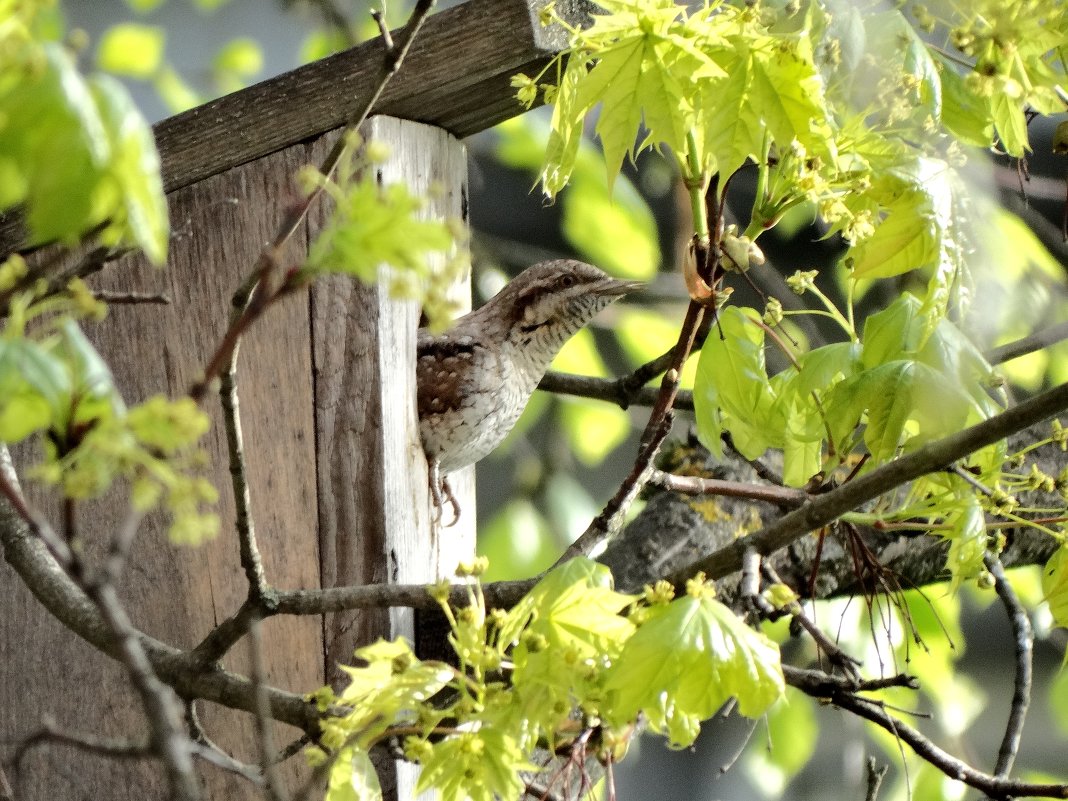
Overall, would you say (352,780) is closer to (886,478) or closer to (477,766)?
(477,766)

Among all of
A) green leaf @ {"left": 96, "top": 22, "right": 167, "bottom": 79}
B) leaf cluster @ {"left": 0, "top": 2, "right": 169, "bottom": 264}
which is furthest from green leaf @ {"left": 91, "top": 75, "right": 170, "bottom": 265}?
green leaf @ {"left": 96, "top": 22, "right": 167, "bottom": 79}

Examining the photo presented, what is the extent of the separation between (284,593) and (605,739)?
1.42ft

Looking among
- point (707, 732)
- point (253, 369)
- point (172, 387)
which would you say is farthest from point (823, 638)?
point (707, 732)

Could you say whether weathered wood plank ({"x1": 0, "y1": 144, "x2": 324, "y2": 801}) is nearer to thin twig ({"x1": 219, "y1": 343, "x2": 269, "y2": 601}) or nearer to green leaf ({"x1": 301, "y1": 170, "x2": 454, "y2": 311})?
thin twig ({"x1": 219, "y1": 343, "x2": 269, "y2": 601})

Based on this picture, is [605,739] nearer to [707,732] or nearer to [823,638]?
[823,638]

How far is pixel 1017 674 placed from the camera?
1.86 meters

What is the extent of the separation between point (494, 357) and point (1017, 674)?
0.93m

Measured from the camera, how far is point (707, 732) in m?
4.08

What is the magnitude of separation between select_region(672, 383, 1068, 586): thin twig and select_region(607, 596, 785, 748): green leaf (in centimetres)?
13

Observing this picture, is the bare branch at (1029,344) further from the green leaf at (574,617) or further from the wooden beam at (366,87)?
the wooden beam at (366,87)

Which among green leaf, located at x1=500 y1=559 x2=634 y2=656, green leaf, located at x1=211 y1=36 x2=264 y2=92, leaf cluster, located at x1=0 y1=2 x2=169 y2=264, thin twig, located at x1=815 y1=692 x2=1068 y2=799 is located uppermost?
green leaf, located at x1=211 y1=36 x2=264 y2=92

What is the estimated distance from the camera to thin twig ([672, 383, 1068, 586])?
98cm

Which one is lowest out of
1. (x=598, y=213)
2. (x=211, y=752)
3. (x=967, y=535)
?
(x=211, y=752)

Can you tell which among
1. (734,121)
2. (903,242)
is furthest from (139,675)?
(903,242)
